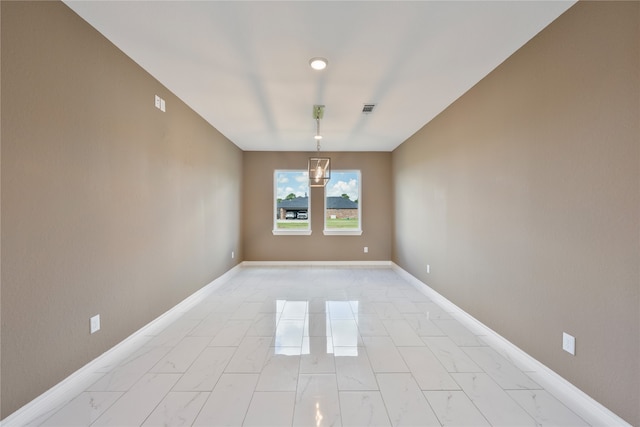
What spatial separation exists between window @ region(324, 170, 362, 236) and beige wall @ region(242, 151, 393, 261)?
14cm

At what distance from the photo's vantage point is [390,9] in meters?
1.79

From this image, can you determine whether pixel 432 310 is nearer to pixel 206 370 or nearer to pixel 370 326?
pixel 370 326

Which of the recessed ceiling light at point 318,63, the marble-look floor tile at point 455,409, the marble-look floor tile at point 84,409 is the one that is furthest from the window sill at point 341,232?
the marble-look floor tile at point 84,409

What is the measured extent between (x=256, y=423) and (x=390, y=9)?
2759 mm

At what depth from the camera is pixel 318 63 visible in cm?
239

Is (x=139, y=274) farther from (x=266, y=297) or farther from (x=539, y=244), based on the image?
(x=539, y=244)

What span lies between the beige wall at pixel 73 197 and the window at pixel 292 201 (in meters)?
3.08

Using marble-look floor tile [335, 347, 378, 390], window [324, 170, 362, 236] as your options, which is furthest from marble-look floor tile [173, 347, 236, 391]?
window [324, 170, 362, 236]

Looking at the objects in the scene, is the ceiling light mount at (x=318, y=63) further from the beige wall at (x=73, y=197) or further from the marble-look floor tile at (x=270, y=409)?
the marble-look floor tile at (x=270, y=409)

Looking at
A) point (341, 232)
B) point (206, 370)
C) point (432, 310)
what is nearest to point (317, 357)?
point (206, 370)

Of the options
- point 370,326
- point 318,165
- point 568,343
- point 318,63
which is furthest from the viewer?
point 318,165

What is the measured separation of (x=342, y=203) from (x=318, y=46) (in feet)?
13.7

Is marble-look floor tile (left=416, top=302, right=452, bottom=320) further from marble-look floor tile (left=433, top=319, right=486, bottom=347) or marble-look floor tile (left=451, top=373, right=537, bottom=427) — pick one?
marble-look floor tile (left=451, top=373, right=537, bottom=427)

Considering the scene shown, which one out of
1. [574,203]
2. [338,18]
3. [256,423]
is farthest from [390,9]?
[256,423]
